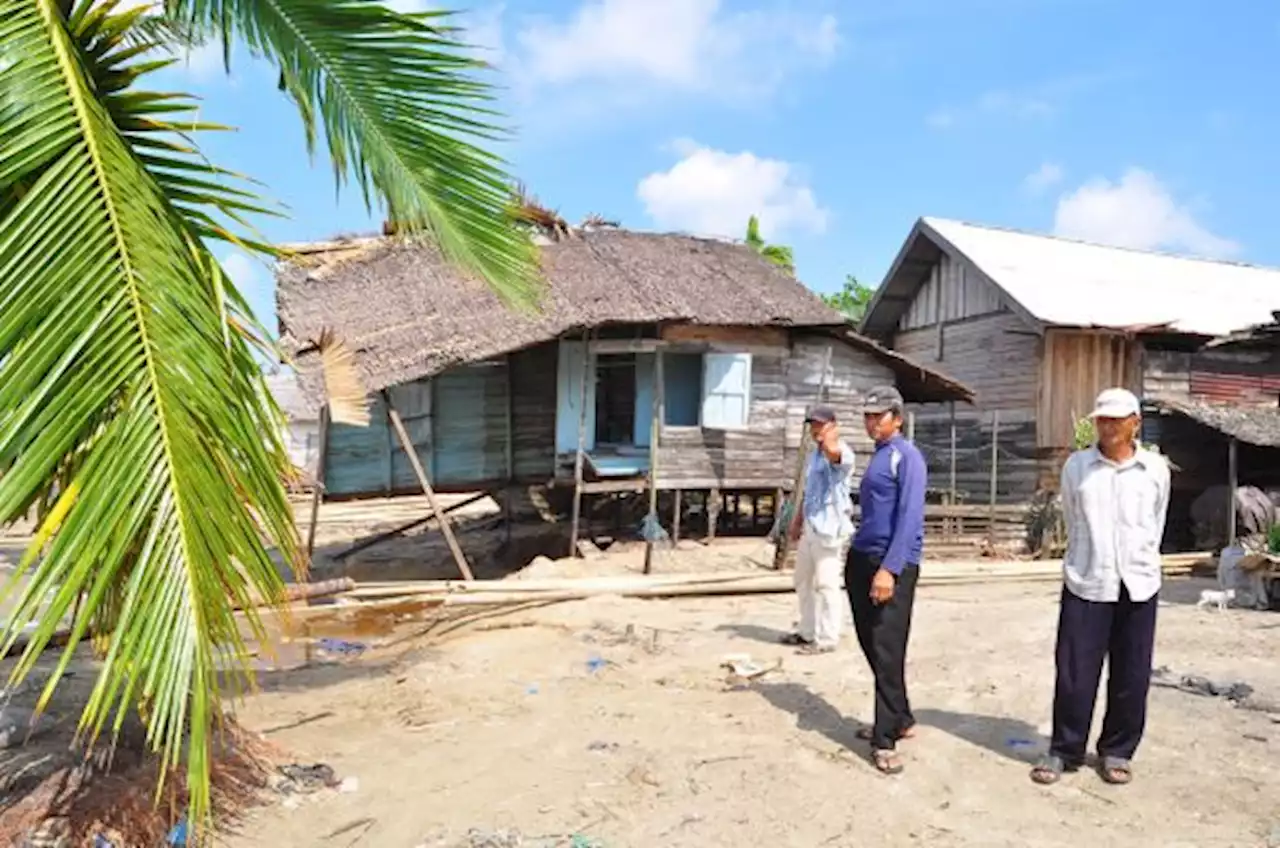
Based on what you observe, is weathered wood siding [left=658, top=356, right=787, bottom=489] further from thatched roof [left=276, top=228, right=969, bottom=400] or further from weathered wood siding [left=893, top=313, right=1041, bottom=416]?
weathered wood siding [left=893, top=313, right=1041, bottom=416]

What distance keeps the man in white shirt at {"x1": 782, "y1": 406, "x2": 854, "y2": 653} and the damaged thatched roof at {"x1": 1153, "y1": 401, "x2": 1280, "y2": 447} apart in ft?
32.3

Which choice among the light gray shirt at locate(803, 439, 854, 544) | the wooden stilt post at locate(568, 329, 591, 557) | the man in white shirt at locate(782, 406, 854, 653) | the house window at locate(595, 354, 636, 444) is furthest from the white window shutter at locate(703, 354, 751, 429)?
the light gray shirt at locate(803, 439, 854, 544)

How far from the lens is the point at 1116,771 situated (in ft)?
14.2

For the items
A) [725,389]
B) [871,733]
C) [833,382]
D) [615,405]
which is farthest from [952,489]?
[871,733]

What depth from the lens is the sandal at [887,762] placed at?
178 inches

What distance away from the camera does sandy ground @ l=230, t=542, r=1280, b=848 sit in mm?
3998

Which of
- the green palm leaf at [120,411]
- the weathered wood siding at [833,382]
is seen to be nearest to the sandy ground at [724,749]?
the green palm leaf at [120,411]

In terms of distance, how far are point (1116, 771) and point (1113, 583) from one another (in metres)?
0.87

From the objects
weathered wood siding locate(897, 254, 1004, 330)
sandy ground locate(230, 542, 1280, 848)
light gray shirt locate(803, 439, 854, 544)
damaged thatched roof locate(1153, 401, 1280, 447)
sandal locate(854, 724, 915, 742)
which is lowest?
sandy ground locate(230, 542, 1280, 848)

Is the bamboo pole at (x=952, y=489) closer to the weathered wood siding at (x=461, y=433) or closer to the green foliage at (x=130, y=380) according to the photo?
the weathered wood siding at (x=461, y=433)

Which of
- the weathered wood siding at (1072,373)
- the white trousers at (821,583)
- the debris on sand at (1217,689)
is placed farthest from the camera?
the weathered wood siding at (1072,373)

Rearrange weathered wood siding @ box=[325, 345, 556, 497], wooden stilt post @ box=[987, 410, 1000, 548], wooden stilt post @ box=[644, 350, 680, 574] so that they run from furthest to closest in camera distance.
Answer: wooden stilt post @ box=[987, 410, 1000, 548]
weathered wood siding @ box=[325, 345, 556, 497]
wooden stilt post @ box=[644, 350, 680, 574]

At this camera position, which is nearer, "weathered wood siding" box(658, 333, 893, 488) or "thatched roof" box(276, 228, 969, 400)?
"thatched roof" box(276, 228, 969, 400)

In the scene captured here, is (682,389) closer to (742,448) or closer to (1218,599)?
(742,448)
